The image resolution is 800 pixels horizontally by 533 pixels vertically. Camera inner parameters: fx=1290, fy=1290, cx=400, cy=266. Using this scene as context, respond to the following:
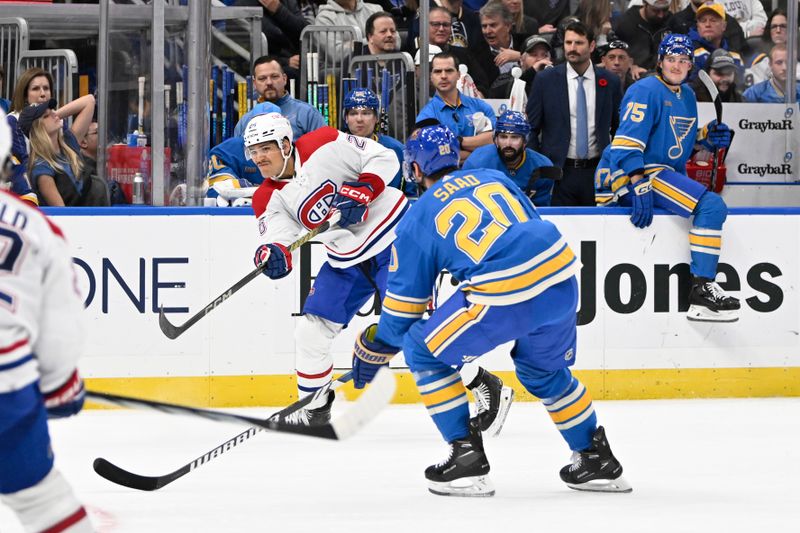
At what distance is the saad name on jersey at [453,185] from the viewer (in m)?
3.41

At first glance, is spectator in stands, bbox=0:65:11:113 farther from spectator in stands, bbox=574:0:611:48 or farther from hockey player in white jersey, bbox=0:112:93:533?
hockey player in white jersey, bbox=0:112:93:533

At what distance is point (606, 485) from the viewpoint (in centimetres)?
362

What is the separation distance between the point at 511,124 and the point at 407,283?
2060 millimetres

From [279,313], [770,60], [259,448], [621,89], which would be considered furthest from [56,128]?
[770,60]

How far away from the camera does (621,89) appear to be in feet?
20.1

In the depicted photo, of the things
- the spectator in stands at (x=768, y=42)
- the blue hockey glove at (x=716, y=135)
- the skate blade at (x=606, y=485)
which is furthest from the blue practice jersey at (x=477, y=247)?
the spectator in stands at (x=768, y=42)

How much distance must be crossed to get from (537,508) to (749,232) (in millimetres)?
2627

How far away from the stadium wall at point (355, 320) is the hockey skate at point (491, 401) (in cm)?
80

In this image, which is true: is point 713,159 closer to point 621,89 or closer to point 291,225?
point 621,89

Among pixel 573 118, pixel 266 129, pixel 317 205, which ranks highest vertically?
pixel 573 118

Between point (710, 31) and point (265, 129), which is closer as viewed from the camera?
point (265, 129)

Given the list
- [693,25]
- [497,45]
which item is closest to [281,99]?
[497,45]

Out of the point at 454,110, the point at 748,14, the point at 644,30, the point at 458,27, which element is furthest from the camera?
the point at 748,14

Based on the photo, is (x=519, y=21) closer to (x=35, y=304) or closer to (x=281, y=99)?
(x=281, y=99)
